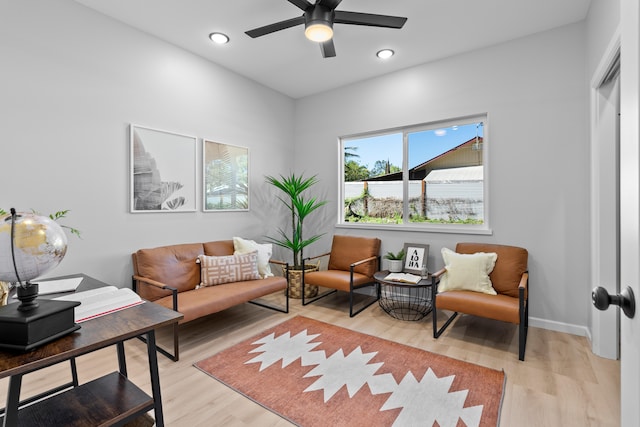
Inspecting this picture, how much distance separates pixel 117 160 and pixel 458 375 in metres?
3.32

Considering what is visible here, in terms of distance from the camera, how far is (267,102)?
14.3ft

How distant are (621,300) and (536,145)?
2.81 meters

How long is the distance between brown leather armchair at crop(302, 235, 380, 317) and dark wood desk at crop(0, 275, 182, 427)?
2269 mm

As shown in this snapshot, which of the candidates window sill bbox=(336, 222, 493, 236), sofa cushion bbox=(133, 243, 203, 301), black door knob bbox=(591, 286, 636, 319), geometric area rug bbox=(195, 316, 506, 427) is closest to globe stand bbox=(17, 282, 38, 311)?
geometric area rug bbox=(195, 316, 506, 427)

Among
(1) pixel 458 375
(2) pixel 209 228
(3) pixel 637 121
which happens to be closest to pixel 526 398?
(1) pixel 458 375

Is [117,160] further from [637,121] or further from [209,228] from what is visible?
[637,121]

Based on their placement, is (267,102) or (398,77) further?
(267,102)

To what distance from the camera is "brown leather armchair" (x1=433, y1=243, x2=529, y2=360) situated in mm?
2430

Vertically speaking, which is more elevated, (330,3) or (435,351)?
(330,3)

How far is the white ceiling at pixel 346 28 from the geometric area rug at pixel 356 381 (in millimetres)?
→ 2888

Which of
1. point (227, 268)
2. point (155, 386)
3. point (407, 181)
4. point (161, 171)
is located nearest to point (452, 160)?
point (407, 181)

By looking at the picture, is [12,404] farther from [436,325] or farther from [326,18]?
[436,325]

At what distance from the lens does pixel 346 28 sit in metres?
2.98

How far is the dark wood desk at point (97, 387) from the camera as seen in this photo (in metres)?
1.00
